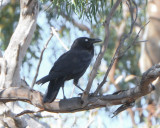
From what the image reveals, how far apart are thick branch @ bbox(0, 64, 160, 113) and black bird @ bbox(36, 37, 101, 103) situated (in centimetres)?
12

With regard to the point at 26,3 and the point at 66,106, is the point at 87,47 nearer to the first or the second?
the point at 26,3

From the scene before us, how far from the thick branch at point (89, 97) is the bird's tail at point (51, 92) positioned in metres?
0.07

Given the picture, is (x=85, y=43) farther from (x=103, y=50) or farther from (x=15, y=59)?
(x=103, y=50)

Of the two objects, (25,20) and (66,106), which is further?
(25,20)

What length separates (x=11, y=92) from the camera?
13.4ft

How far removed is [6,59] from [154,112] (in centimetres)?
518

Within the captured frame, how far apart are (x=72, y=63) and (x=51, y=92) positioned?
93 centimetres

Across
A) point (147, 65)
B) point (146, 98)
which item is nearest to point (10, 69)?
point (147, 65)

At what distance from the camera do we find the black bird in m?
4.04

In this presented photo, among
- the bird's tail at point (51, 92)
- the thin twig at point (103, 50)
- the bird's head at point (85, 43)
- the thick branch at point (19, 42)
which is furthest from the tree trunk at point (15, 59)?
the thin twig at point (103, 50)

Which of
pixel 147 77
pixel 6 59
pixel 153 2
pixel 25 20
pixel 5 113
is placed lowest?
pixel 5 113

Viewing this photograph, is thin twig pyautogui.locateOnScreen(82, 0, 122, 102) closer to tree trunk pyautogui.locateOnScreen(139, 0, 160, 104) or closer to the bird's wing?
the bird's wing

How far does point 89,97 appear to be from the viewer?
3.64m

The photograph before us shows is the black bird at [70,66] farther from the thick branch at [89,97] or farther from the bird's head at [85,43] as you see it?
the thick branch at [89,97]
